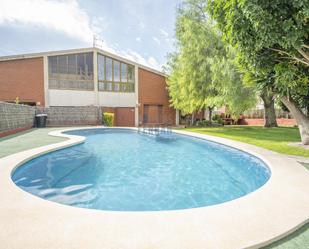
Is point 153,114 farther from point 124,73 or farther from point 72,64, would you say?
point 72,64

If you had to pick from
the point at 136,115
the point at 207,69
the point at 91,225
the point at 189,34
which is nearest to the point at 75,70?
the point at 136,115

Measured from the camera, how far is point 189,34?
1738 cm

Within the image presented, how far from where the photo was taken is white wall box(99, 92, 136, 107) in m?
21.3

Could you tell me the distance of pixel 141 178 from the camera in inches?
227

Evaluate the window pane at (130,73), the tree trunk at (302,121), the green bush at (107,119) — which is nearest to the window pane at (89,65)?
the window pane at (130,73)

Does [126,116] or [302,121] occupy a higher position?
[126,116]

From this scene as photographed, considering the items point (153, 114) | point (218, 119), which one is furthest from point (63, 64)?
point (218, 119)

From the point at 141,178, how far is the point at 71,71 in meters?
17.9

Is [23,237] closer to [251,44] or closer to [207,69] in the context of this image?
[251,44]

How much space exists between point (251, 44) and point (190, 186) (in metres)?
4.75

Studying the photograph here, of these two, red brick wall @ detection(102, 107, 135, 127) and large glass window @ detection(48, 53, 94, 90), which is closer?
large glass window @ detection(48, 53, 94, 90)

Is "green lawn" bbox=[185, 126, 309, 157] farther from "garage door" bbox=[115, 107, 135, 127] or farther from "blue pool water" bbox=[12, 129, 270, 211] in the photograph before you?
"garage door" bbox=[115, 107, 135, 127]

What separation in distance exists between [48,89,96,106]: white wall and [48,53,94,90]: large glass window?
1.64ft

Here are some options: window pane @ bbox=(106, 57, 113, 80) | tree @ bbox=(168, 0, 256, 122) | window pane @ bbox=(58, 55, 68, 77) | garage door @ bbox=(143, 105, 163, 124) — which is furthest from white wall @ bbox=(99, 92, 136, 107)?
tree @ bbox=(168, 0, 256, 122)
